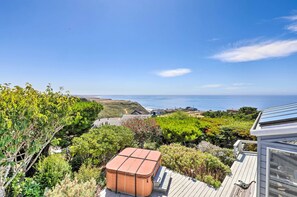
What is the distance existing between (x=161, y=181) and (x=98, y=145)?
9.05 ft

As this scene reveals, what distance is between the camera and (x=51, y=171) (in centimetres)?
582

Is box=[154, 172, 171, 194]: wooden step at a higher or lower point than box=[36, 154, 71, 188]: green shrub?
lower

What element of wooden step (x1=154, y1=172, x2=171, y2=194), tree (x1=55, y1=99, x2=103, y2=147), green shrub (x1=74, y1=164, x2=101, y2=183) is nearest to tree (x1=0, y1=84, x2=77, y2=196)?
green shrub (x1=74, y1=164, x2=101, y2=183)

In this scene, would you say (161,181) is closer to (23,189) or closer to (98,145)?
(98,145)

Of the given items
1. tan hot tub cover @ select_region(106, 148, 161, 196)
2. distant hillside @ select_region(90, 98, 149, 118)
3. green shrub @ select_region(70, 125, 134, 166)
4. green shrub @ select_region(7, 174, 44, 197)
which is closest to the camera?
green shrub @ select_region(7, 174, 44, 197)

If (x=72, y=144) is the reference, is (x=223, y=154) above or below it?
below

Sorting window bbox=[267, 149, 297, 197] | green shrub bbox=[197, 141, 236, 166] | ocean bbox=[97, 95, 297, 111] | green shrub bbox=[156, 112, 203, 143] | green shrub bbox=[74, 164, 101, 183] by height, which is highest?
window bbox=[267, 149, 297, 197]

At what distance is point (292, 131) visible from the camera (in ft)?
10.9

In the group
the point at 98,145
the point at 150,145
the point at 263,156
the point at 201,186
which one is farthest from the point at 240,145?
the point at 98,145

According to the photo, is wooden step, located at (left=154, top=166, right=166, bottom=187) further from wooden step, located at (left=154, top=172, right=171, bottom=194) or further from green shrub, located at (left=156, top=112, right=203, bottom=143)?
green shrub, located at (left=156, top=112, right=203, bottom=143)

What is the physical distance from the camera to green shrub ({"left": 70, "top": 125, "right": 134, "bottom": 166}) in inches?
269

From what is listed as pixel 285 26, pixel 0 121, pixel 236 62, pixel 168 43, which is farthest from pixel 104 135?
pixel 236 62

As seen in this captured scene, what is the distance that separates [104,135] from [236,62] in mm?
23013

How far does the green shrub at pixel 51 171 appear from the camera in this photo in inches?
222
